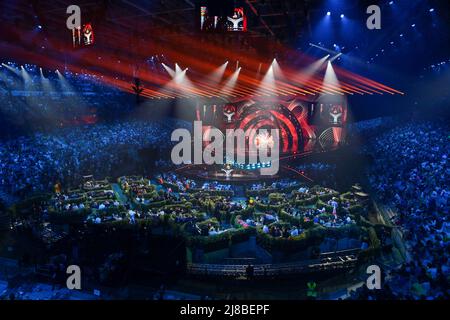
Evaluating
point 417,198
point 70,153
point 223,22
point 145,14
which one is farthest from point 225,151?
point 223,22

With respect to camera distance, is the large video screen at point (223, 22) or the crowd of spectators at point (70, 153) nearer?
the large video screen at point (223, 22)

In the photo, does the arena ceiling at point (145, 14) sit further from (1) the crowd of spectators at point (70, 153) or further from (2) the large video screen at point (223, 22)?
(1) the crowd of spectators at point (70, 153)

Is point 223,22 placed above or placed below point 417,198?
above

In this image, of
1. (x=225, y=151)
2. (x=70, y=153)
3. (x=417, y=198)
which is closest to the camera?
(x=417, y=198)

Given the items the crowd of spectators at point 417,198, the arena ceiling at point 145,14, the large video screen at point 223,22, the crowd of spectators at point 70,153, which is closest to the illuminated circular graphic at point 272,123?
the crowd of spectators at point 417,198

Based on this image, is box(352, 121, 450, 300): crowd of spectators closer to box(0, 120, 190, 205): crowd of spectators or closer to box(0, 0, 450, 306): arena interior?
box(0, 0, 450, 306): arena interior

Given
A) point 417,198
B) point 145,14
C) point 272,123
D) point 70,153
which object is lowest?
point 417,198

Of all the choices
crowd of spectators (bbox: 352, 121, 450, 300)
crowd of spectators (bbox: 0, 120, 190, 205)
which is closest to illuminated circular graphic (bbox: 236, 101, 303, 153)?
crowd of spectators (bbox: 352, 121, 450, 300)

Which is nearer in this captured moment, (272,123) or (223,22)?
(223,22)

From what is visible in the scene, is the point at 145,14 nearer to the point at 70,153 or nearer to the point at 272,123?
the point at 70,153

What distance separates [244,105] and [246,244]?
52.8 feet

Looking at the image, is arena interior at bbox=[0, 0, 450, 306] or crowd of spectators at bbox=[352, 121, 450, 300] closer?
crowd of spectators at bbox=[352, 121, 450, 300]

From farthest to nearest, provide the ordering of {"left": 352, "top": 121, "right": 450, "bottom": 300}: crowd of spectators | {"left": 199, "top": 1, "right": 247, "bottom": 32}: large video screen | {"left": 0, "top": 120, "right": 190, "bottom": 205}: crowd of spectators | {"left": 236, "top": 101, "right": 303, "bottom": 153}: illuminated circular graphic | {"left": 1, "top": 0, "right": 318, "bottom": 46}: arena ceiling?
{"left": 236, "top": 101, "right": 303, "bottom": 153}: illuminated circular graphic < {"left": 0, "top": 120, "right": 190, "bottom": 205}: crowd of spectators < {"left": 1, "top": 0, "right": 318, "bottom": 46}: arena ceiling < {"left": 199, "top": 1, "right": 247, "bottom": 32}: large video screen < {"left": 352, "top": 121, "right": 450, "bottom": 300}: crowd of spectators
